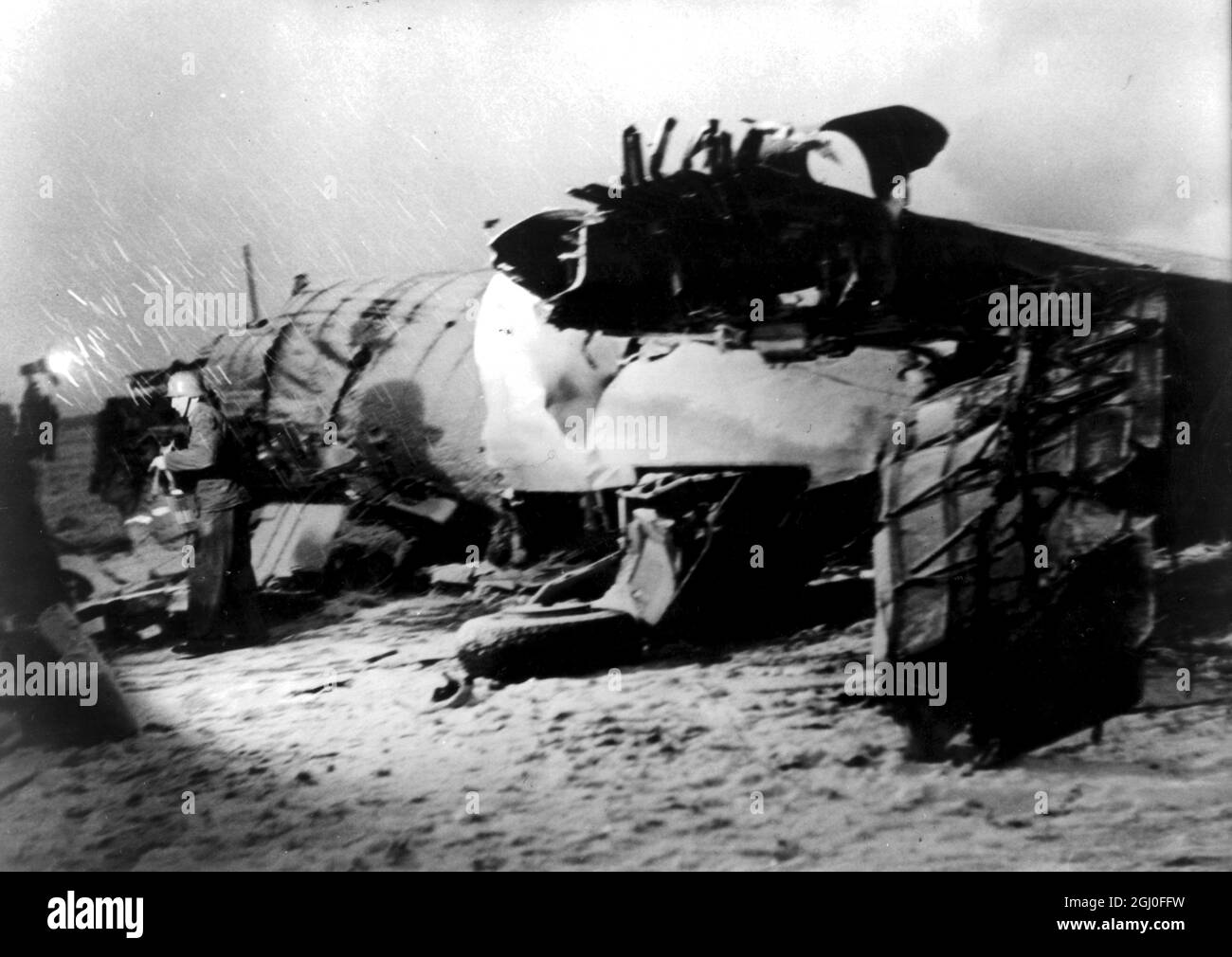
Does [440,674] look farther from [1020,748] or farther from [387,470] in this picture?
[1020,748]

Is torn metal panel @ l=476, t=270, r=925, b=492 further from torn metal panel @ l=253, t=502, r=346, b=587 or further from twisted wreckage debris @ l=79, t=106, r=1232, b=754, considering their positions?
torn metal panel @ l=253, t=502, r=346, b=587

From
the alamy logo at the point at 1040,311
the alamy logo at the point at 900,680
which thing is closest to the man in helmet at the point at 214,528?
the alamy logo at the point at 900,680

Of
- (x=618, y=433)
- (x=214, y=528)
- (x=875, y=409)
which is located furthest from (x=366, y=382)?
(x=875, y=409)

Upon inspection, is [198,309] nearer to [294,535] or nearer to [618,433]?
[294,535]

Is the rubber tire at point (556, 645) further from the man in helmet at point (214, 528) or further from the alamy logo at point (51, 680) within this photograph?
the alamy logo at point (51, 680)

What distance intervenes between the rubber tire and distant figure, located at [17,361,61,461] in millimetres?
1576

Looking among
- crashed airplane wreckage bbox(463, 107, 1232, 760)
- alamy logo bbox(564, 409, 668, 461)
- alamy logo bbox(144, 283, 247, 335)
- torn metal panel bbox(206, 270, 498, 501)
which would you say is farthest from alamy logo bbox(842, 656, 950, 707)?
alamy logo bbox(144, 283, 247, 335)

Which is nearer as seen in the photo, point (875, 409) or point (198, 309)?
point (875, 409)

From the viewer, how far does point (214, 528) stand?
120 inches

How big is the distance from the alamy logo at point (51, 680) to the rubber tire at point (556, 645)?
127cm

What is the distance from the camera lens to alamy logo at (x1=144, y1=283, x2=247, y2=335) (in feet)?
9.93

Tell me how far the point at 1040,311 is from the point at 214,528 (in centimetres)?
272

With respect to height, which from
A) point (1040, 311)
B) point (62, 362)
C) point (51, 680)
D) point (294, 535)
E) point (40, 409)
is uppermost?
point (1040, 311)

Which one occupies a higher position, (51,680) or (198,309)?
(198,309)
